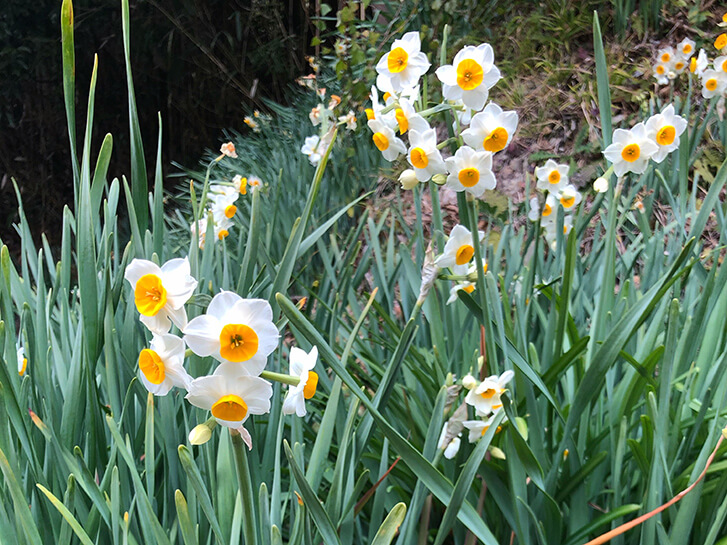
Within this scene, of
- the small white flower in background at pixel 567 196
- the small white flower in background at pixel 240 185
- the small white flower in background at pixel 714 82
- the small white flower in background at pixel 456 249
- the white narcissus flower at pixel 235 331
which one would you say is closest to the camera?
the white narcissus flower at pixel 235 331

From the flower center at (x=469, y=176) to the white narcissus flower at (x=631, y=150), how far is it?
0.25 meters

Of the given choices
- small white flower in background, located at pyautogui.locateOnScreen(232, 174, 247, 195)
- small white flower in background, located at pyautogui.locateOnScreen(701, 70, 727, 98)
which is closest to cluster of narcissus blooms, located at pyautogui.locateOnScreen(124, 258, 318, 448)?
small white flower in background, located at pyautogui.locateOnScreen(232, 174, 247, 195)

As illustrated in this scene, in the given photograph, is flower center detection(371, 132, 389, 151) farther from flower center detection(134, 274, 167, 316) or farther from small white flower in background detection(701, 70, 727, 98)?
small white flower in background detection(701, 70, 727, 98)

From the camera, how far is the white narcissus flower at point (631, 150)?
79cm

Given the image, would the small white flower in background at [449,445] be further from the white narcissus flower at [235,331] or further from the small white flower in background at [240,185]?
the small white flower in background at [240,185]

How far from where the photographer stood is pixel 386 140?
0.73 m

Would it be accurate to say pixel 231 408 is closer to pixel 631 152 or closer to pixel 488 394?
pixel 488 394

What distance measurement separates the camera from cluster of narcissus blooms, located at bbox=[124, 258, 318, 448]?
14.8 inches

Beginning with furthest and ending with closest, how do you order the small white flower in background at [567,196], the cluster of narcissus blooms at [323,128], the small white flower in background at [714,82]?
the cluster of narcissus blooms at [323,128]
the small white flower in background at [714,82]
the small white flower in background at [567,196]

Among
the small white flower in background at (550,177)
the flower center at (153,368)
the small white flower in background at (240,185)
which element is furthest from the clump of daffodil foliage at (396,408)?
the small white flower in background at (240,185)

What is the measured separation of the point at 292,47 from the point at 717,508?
5102mm

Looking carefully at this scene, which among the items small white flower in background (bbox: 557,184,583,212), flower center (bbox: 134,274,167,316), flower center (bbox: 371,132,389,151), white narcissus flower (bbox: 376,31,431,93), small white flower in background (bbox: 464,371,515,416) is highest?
white narcissus flower (bbox: 376,31,431,93)

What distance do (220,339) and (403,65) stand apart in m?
0.48

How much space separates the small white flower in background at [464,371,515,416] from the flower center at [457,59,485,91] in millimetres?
326
